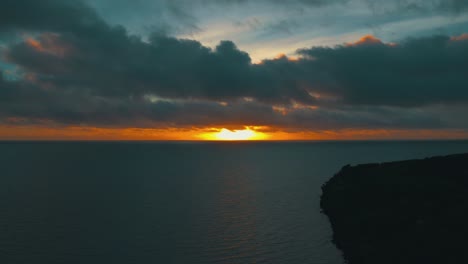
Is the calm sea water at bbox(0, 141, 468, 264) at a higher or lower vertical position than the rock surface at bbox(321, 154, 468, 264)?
lower

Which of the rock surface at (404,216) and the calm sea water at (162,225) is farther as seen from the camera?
the calm sea water at (162,225)

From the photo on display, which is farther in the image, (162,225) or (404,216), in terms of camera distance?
(162,225)

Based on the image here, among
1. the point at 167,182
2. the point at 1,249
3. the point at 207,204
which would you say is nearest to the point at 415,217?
the point at 207,204

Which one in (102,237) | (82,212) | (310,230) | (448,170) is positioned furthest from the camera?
(448,170)

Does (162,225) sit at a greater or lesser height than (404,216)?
lesser

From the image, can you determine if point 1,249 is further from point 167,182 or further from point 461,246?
point 167,182

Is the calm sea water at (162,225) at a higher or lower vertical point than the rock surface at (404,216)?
lower

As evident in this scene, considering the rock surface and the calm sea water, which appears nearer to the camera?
the rock surface

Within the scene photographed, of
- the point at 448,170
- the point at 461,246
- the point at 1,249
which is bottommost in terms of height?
the point at 1,249
